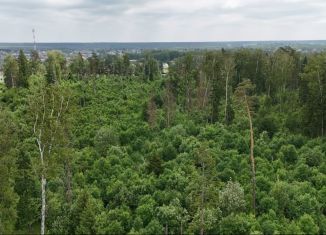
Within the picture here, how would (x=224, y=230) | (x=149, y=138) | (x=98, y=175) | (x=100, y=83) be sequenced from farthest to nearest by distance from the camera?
(x=100, y=83)
(x=149, y=138)
(x=98, y=175)
(x=224, y=230)

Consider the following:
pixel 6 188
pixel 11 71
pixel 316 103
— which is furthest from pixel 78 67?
pixel 6 188

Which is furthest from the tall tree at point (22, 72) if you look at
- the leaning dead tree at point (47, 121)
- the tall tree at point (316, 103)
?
the leaning dead tree at point (47, 121)

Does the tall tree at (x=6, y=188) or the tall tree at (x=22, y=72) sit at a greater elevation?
the tall tree at (x=22, y=72)

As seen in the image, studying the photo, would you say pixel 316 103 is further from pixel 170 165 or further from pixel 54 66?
pixel 54 66

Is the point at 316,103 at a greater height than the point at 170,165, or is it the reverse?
the point at 316,103

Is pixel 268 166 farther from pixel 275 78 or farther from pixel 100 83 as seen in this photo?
pixel 100 83

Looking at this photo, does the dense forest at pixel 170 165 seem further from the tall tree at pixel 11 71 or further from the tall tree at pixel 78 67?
the tall tree at pixel 78 67

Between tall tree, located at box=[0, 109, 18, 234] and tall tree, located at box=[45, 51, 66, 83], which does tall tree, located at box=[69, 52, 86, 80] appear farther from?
tall tree, located at box=[0, 109, 18, 234]

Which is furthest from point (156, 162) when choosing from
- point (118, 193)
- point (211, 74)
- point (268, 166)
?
point (211, 74)
